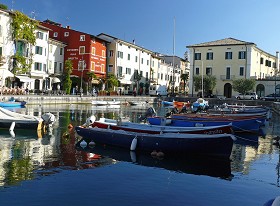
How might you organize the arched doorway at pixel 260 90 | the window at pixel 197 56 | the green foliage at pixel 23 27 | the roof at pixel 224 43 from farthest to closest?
1. the window at pixel 197 56
2. the roof at pixel 224 43
3. the arched doorway at pixel 260 90
4. the green foliage at pixel 23 27

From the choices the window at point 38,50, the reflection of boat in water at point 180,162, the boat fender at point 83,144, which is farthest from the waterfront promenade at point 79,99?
the reflection of boat in water at point 180,162

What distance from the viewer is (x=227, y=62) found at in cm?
8106

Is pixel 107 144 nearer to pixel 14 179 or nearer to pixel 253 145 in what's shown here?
pixel 14 179

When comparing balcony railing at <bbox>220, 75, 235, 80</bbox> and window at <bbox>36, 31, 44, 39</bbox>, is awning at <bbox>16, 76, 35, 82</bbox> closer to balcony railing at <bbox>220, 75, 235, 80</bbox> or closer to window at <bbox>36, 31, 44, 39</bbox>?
window at <bbox>36, 31, 44, 39</bbox>

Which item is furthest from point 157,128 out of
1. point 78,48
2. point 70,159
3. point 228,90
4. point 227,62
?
point 228,90

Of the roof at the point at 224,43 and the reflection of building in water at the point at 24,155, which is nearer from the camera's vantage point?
the reflection of building in water at the point at 24,155

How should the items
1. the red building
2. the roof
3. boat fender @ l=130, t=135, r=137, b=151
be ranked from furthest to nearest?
the roof < the red building < boat fender @ l=130, t=135, r=137, b=151

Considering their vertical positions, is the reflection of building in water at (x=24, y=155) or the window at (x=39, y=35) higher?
the window at (x=39, y=35)

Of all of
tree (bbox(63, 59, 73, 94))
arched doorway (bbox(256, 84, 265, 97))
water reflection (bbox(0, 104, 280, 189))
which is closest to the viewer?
water reflection (bbox(0, 104, 280, 189))

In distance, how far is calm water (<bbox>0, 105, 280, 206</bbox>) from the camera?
11.6 metres

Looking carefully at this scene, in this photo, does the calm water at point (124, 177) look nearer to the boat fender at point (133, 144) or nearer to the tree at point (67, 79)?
the boat fender at point (133, 144)

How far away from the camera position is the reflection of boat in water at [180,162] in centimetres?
1570

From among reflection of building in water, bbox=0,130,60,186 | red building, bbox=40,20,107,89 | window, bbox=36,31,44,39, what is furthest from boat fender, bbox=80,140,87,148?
red building, bbox=40,20,107,89

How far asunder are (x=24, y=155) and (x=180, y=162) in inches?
308
